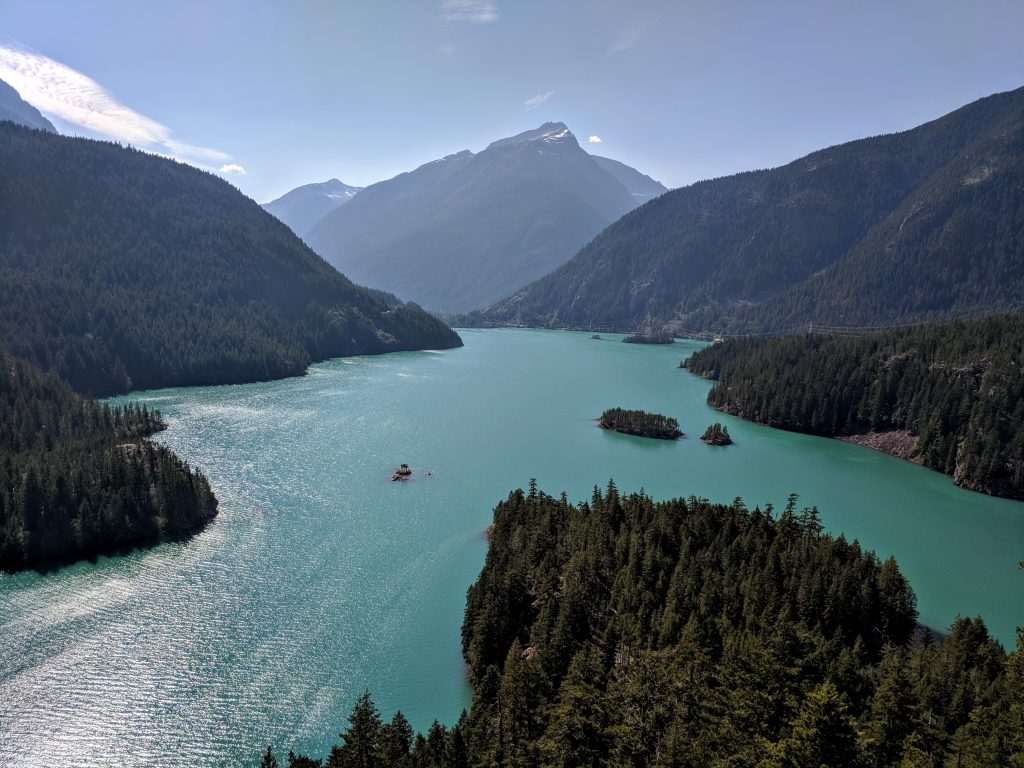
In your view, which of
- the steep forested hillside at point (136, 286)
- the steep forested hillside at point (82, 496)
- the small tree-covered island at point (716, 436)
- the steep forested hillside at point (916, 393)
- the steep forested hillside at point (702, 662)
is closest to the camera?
the steep forested hillside at point (702, 662)

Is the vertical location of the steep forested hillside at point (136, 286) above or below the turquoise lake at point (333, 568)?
above

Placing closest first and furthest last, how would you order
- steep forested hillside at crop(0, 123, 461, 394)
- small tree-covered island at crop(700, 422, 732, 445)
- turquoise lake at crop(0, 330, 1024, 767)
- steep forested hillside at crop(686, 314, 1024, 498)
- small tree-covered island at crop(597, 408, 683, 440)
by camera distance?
1. turquoise lake at crop(0, 330, 1024, 767)
2. steep forested hillside at crop(686, 314, 1024, 498)
3. small tree-covered island at crop(700, 422, 732, 445)
4. small tree-covered island at crop(597, 408, 683, 440)
5. steep forested hillside at crop(0, 123, 461, 394)

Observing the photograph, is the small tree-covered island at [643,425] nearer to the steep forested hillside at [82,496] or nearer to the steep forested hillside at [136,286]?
the steep forested hillside at [82,496]

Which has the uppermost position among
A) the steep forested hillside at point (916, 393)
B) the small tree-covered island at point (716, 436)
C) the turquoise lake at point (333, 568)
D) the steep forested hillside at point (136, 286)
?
the steep forested hillside at point (136, 286)

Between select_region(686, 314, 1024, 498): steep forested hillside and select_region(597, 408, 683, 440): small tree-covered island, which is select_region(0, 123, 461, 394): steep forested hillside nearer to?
select_region(597, 408, 683, 440): small tree-covered island

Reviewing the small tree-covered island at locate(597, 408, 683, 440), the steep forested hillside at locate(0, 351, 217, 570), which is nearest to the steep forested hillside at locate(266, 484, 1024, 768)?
the steep forested hillside at locate(0, 351, 217, 570)

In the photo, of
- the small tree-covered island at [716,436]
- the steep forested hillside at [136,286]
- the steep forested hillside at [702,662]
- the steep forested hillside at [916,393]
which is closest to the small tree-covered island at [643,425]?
the small tree-covered island at [716,436]

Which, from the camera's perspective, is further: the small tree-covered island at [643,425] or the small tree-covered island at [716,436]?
the small tree-covered island at [643,425]
